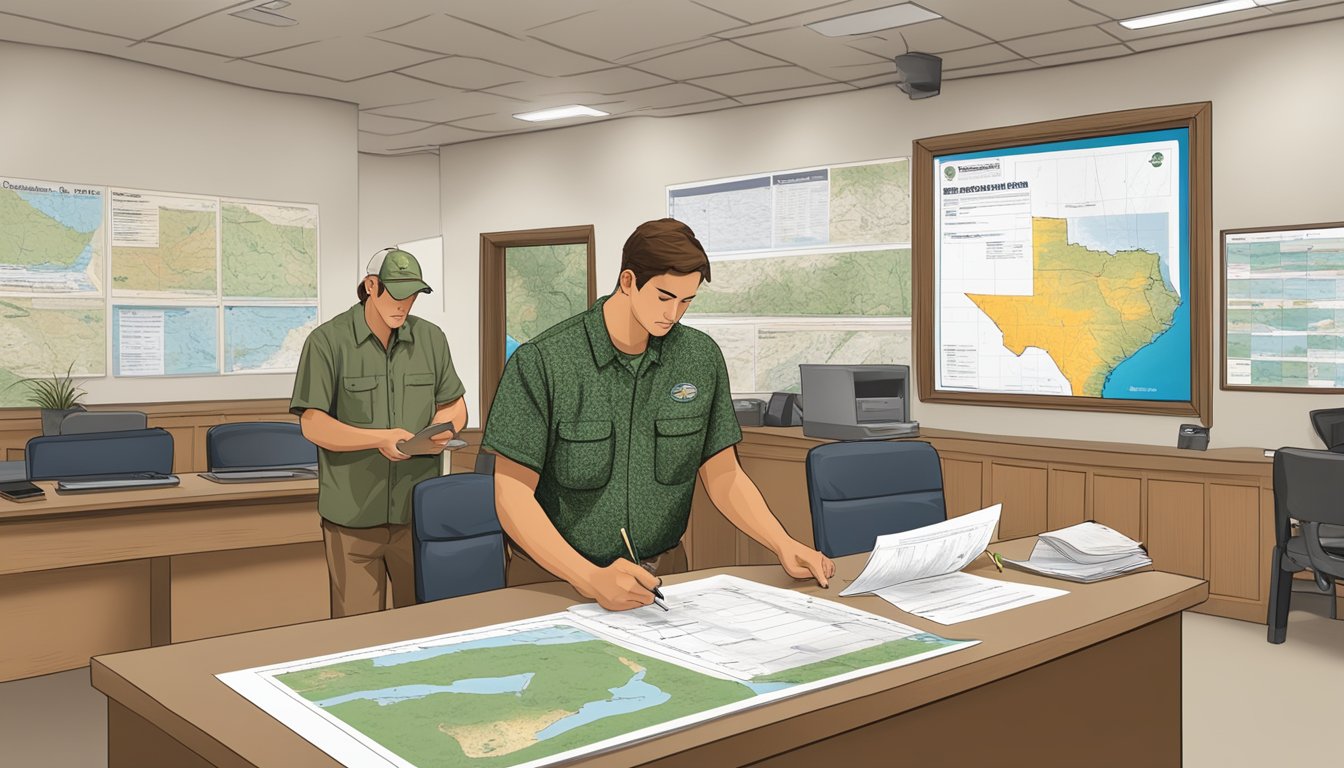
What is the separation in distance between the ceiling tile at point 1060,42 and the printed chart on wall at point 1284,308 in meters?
1.27

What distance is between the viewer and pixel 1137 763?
229 centimetres

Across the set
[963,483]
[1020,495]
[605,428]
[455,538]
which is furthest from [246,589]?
[1020,495]

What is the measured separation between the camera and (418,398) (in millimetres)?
3623

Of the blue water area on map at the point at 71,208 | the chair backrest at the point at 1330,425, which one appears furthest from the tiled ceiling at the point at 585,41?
the chair backrest at the point at 1330,425

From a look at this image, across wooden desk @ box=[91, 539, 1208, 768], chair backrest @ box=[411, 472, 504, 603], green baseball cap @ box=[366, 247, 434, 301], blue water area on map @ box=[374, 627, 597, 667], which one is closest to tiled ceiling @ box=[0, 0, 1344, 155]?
green baseball cap @ box=[366, 247, 434, 301]

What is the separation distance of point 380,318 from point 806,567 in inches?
73.6

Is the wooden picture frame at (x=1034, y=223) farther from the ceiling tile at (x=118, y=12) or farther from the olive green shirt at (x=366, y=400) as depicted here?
the ceiling tile at (x=118, y=12)

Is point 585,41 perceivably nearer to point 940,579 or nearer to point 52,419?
point 52,419

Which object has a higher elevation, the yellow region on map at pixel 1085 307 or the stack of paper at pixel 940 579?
the yellow region on map at pixel 1085 307

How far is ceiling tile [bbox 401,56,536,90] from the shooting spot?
20.6ft

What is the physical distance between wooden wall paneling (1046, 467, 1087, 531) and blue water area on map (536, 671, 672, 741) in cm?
460

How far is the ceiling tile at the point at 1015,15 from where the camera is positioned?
5078 mm

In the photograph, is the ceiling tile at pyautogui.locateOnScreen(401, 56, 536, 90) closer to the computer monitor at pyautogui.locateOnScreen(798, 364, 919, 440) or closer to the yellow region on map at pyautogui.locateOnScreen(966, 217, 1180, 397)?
the computer monitor at pyautogui.locateOnScreen(798, 364, 919, 440)

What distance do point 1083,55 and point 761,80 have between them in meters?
1.95
